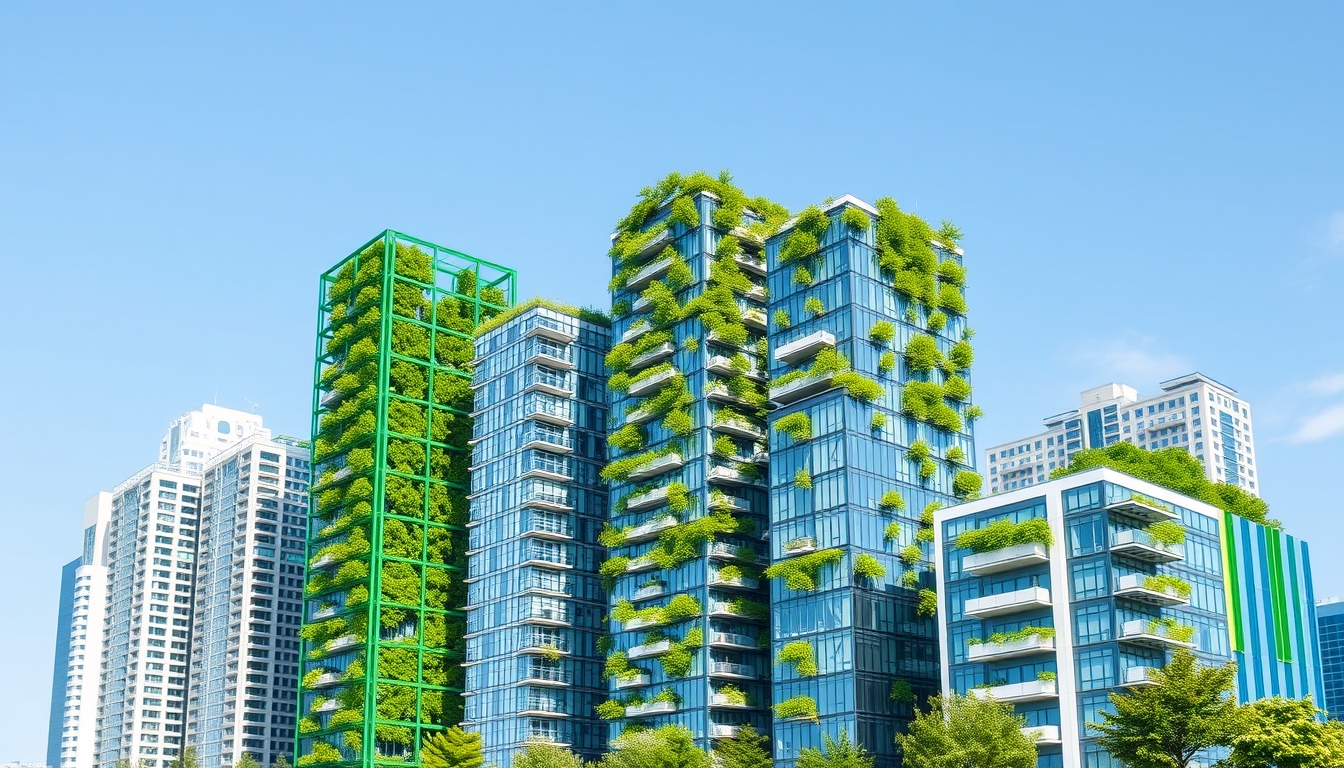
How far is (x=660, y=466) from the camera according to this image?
11612 cm

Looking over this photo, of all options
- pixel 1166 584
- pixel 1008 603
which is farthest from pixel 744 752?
pixel 1166 584

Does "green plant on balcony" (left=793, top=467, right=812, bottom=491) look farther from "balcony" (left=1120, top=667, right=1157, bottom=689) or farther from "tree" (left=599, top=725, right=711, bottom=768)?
"balcony" (left=1120, top=667, right=1157, bottom=689)

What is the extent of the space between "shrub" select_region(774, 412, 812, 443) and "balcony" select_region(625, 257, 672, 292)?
68.3 feet

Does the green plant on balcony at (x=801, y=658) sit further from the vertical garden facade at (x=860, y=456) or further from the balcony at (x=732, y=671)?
the balcony at (x=732, y=671)

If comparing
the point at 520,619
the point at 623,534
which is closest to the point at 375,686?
the point at 520,619

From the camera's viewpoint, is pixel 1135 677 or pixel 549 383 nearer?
pixel 1135 677

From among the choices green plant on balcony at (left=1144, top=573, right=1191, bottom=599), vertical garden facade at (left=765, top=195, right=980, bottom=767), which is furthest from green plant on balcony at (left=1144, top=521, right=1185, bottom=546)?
vertical garden facade at (left=765, top=195, right=980, bottom=767)

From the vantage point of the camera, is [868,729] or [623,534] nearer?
[868,729]

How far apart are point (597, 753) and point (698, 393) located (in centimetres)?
3355

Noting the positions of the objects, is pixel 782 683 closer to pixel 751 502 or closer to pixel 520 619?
pixel 751 502

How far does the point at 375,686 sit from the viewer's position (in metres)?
128

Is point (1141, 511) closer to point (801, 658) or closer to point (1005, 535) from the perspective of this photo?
point (1005, 535)

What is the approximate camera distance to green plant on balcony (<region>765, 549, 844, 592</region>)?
332 ft

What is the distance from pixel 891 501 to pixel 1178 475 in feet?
A: 95.3
